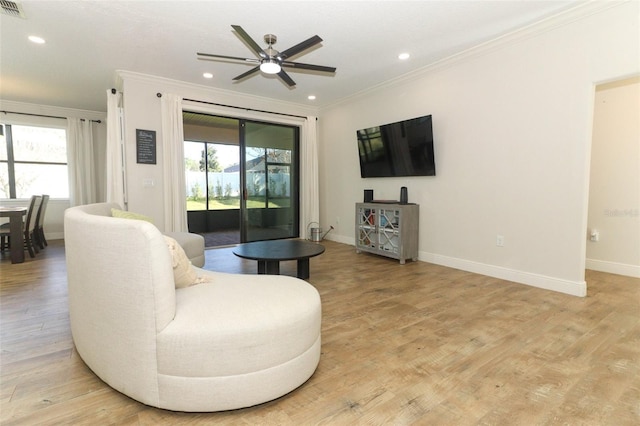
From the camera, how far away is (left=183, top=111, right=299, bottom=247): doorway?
18.8ft

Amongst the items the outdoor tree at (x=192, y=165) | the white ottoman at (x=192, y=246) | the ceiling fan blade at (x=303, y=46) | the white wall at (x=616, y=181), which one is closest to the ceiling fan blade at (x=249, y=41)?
the ceiling fan blade at (x=303, y=46)

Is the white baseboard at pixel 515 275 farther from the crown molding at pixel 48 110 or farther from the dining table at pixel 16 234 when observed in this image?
the crown molding at pixel 48 110

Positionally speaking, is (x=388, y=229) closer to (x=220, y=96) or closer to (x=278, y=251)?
(x=278, y=251)

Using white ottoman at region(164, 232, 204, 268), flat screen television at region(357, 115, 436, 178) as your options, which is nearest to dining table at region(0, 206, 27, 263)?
white ottoman at region(164, 232, 204, 268)

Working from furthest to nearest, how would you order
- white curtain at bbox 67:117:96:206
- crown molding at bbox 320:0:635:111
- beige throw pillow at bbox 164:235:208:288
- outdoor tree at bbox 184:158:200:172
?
outdoor tree at bbox 184:158:200:172 < white curtain at bbox 67:117:96:206 < crown molding at bbox 320:0:635:111 < beige throw pillow at bbox 164:235:208:288

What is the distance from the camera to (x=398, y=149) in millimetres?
4613

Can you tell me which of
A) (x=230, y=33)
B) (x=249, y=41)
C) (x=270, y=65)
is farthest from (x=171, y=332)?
(x=230, y=33)

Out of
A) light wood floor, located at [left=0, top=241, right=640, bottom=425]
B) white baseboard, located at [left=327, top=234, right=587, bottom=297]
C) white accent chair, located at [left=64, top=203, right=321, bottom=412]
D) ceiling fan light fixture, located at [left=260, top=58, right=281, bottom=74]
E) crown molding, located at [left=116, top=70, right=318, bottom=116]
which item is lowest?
light wood floor, located at [left=0, top=241, right=640, bottom=425]

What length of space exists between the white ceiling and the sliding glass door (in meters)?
1.32

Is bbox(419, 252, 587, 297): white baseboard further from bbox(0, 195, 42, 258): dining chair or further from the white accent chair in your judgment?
bbox(0, 195, 42, 258): dining chair

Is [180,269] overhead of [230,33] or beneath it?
beneath

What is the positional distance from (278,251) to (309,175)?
3112 mm

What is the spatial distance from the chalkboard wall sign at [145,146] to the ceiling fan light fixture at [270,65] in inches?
94.8

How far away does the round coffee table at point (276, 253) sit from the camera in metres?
3.03
